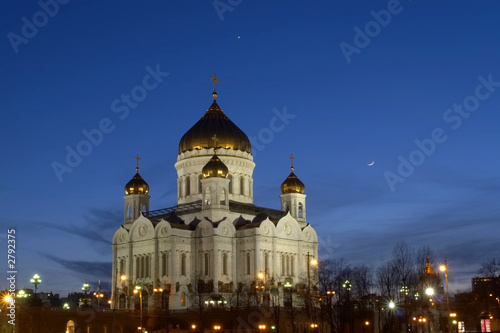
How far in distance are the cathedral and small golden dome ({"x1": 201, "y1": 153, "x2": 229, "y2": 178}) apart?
0.11 m

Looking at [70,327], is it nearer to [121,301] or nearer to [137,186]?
[121,301]

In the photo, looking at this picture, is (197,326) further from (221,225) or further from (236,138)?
(236,138)

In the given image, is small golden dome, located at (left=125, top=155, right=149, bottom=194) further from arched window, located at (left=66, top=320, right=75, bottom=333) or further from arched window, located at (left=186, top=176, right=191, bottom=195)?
arched window, located at (left=66, top=320, right=75, bottom=333)

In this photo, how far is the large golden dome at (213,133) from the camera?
294 feet

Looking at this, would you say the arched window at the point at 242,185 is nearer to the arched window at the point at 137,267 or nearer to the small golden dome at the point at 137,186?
the small golden dome at the point at 137,186

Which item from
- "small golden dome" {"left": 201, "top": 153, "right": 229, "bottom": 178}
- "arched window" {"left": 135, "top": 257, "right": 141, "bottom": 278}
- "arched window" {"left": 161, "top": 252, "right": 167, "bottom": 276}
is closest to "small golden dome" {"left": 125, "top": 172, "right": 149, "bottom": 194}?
"arched window" {"left": 135, "top": 257, "right": 141, "bottom": 278}

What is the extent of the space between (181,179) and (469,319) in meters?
40.8

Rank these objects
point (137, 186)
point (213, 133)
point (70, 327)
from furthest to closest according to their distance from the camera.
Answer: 1. point (137, 186)
2. point (213, 133)
3. point (70, 327)

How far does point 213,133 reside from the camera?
295ft

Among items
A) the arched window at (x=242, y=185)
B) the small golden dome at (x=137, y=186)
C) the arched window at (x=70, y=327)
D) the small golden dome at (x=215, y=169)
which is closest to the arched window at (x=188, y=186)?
the small golden dome at (x=137, y=186)

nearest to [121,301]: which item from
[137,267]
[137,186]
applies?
[137,267]

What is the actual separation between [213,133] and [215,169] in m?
8.24

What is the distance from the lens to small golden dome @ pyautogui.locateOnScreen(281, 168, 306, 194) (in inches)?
3637

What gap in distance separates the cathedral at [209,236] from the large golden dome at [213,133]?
13 cm
